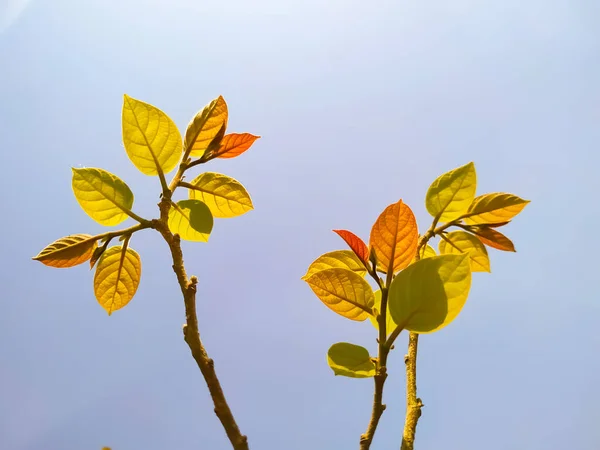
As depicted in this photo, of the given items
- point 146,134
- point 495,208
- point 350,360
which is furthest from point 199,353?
point 495,208

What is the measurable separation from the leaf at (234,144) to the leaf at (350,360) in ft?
1.72

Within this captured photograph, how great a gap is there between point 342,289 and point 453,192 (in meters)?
0.39

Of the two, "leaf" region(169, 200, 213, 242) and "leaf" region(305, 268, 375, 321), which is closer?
"leaf" region(305, 268, 375, 321)

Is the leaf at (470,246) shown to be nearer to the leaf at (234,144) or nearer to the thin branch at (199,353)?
the leaf at (234,144)

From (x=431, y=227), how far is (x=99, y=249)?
70 cm

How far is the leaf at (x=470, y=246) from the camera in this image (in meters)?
1.09

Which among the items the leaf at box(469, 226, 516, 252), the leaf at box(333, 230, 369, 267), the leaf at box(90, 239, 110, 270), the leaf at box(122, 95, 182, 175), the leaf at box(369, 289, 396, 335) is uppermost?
the leaf at box(122, 95, 182, 175)

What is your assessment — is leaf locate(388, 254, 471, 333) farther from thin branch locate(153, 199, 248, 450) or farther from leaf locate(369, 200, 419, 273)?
thin branch locate(153, 199, 248, 450)

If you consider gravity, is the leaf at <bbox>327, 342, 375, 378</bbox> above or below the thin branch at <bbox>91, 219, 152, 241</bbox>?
below

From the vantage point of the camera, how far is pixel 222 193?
105cm

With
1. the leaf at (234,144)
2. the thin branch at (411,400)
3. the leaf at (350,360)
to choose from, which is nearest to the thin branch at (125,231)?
the leaf at (234,144)

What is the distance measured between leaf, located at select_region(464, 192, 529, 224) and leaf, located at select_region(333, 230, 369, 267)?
369 millimetres

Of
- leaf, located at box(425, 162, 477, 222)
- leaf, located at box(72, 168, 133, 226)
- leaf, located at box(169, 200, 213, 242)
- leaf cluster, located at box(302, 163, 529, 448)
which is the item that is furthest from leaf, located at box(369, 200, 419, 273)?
leaf, located at box(72, 168, 133, 226)

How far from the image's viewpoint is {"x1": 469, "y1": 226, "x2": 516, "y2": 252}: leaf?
108cm
